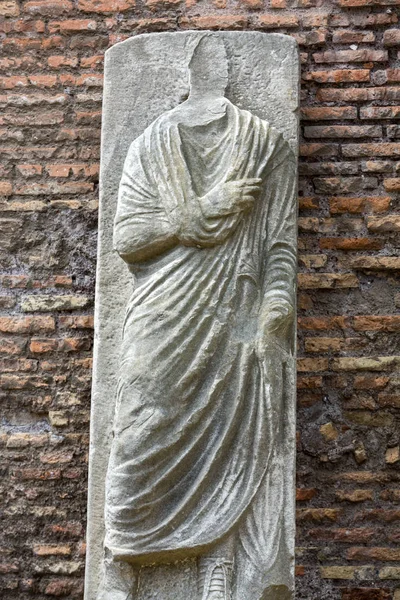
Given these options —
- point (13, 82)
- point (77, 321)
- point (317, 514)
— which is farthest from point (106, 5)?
point (317, 514)

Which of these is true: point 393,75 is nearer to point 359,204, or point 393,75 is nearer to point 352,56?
point 352,56

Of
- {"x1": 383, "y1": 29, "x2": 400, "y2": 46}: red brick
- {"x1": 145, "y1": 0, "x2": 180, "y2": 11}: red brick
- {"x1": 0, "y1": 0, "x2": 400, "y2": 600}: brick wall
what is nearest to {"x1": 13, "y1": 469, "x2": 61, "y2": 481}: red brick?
{"x1": 0, "y1": 0, "x2": 400, "y2": 600}: brick wall

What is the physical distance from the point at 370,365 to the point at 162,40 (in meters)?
1.72

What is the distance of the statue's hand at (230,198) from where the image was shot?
3.88m

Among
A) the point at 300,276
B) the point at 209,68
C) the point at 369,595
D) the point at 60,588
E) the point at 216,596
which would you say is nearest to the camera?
the point at 216,596

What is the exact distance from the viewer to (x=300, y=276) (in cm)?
471

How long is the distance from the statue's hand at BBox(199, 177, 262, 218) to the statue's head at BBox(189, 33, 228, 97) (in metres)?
0.50

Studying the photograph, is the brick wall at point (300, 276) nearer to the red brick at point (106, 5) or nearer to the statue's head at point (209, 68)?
the red brick at point (106, 5)

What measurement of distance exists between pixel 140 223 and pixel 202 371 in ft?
2.04

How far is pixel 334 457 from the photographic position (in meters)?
4.58

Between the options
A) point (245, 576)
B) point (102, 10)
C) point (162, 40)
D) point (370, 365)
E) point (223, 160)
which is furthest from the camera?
point (102, 10)

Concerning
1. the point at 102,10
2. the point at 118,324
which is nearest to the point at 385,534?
the point at 118,324

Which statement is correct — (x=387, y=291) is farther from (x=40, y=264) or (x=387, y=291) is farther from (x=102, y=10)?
(x=102, y=10)

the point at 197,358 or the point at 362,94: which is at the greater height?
the point at 362,94
